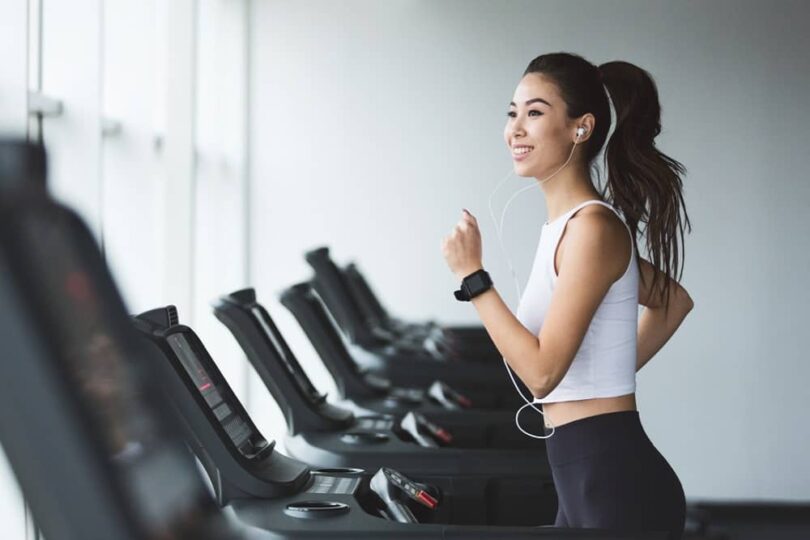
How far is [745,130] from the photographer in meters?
6.34

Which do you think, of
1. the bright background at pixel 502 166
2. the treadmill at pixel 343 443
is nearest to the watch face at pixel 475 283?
the treadmill at pixel 343 443

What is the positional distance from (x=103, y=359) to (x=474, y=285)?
1.26 m

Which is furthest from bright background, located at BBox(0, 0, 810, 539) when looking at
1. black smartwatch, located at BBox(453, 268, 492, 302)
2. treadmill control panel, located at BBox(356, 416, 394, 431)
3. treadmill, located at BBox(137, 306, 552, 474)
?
black smartwatch, located at BBox(453, 268, 492, 302)

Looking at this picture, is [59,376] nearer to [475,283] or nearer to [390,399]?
[475,283]

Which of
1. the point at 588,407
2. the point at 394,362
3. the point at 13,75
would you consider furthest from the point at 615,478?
the point at 394,362

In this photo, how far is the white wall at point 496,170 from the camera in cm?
636

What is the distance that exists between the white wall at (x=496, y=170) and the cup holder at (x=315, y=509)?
14.5 feet

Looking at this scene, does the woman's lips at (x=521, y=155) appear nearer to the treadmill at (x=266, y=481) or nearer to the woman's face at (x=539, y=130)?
the woman's face at (x=539, y=130)

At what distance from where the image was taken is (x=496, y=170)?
6492mm

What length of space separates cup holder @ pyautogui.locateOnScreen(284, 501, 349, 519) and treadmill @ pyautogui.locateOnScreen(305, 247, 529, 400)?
2.38m

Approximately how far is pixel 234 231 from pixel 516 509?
3.82m

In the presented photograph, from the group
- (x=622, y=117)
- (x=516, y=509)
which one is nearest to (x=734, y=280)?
(x=516, y=509)

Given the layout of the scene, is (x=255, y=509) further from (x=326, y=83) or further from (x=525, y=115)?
(x=326, y=83)

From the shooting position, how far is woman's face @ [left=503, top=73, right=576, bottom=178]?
7.04 ft
